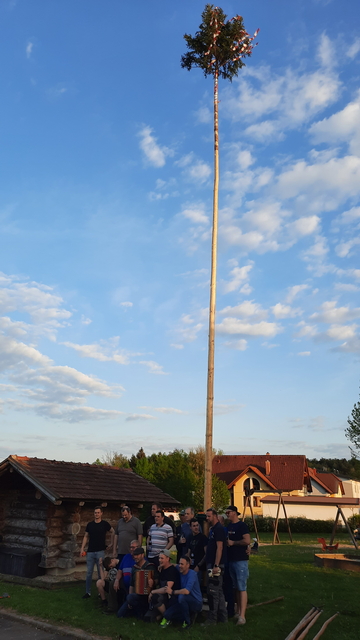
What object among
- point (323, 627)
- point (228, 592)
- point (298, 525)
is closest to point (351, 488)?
point (298, 525)

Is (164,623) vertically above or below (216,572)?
below

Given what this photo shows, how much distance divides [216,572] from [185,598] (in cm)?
68

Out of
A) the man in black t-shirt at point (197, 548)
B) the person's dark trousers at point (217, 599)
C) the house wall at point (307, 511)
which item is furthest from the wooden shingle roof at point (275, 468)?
the person's dark trousers at point (217, 599)

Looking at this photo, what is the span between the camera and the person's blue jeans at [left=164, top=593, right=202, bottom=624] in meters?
8.46

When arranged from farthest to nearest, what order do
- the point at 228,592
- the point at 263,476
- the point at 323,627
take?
the point at 263,476
the point at 228,592
the point at 323,627

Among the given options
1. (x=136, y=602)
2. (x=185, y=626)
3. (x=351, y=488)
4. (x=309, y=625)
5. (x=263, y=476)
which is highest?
(x=263, y=476)

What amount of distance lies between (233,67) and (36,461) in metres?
15.2

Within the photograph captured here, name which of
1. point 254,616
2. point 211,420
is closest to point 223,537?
point 254,616

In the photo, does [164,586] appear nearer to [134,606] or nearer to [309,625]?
[134,606]

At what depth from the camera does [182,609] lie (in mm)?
8461

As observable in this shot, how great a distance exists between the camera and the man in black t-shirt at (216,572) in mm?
8703

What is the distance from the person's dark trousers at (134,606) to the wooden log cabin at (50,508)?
4.68 metres

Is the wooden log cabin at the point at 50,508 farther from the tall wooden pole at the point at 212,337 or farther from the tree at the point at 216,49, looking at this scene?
the tree at the point at 216,49

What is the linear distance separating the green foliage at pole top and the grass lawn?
16608mm
